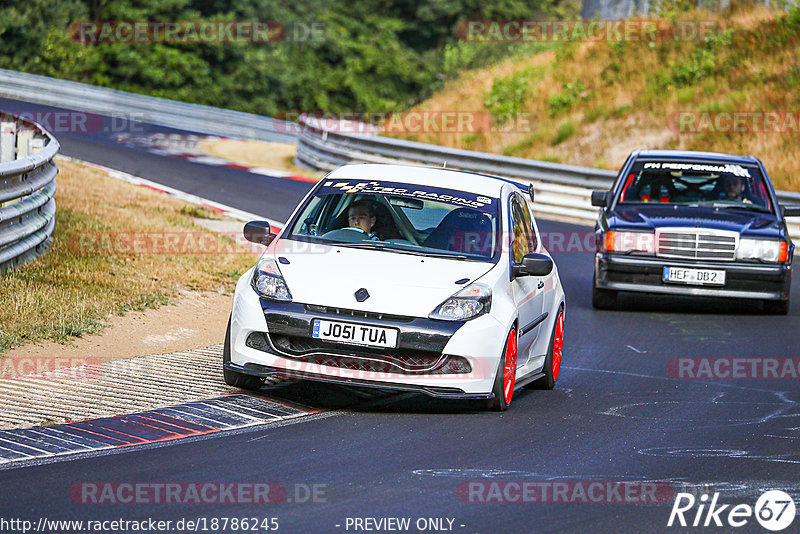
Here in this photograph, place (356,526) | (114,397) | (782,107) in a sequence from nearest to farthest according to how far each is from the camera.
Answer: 1. (356,526)
2. (114,397)
3. (782,107)

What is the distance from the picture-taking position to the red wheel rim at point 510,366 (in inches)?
331

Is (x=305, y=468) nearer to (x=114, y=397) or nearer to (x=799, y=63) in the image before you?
(x=114, y=397)

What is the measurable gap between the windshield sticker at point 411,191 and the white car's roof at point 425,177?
0.22 feet

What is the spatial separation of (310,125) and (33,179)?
1694cm

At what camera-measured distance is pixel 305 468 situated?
6688 mm

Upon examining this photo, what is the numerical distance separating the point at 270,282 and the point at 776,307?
24.9 feet

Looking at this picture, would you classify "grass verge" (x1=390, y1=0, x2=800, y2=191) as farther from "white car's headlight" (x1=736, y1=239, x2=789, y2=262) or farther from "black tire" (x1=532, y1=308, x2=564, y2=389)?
"black tire" (x1=532, y1=308, x2=564, y2=389)

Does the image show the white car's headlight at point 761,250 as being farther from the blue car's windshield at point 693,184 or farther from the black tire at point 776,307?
the blue car's windshield at point 693,184

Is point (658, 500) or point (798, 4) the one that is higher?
point (798, 4)

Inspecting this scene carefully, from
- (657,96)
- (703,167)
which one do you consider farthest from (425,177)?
(657,96)

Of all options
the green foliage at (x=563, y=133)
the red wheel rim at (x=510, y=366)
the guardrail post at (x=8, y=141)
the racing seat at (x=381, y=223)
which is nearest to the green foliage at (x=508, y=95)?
the green foliage at (x=563, y=133)

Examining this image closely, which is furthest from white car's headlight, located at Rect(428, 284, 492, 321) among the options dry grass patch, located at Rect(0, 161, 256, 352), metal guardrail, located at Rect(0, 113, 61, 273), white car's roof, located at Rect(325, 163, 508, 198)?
metal guardrail, located at Rect(0, 113, 61, 273)

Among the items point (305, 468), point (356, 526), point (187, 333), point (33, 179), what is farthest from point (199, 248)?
point (356, 526)

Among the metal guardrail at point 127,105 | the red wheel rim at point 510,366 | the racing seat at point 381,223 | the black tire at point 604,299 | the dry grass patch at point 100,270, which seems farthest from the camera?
the metal guardrail at point 127,105
